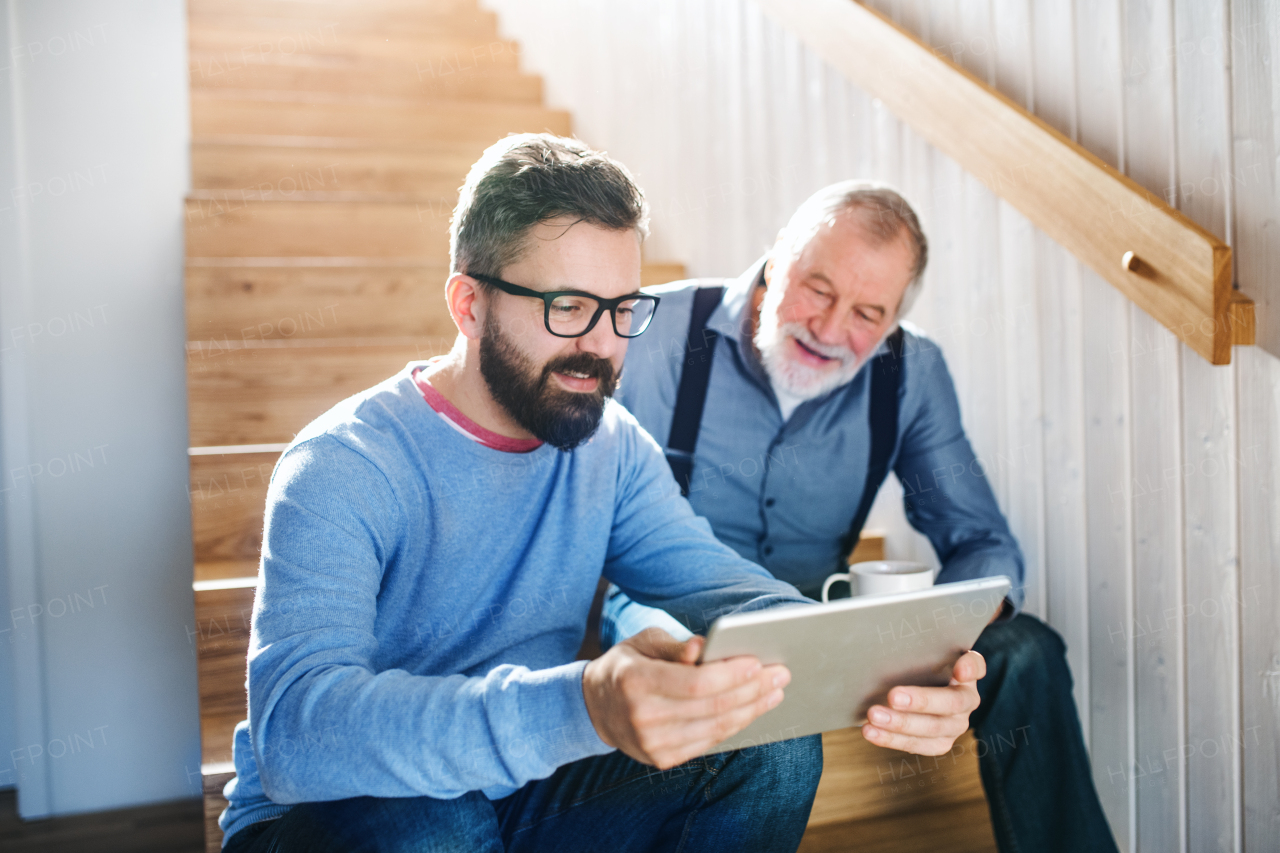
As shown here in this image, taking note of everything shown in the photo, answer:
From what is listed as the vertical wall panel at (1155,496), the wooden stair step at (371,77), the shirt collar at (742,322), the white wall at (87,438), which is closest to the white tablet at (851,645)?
the vertical wall panel at (1155,496)

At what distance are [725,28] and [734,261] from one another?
56 centimetres

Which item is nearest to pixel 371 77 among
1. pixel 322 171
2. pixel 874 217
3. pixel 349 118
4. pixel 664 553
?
pixel 349 118

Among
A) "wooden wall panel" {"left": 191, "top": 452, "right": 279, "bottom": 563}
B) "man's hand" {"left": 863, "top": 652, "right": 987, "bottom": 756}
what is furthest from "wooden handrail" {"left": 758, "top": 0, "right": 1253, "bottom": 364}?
"wooden wall panel" {"left": 191, "top": 452, "right": 279, "bottom": 563}

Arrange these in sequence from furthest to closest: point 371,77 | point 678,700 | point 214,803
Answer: point 371,77
point 214,803
point 678,700

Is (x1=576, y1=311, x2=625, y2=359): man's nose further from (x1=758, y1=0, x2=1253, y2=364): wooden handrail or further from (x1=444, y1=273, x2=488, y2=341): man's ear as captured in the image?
(x1=758, y1=0, x2=1253, y2=364): wooden handrail

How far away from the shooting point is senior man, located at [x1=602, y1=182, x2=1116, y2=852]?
1.55m

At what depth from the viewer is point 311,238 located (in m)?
2.13

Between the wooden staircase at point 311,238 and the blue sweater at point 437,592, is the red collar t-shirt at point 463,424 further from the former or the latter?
the wooden staircase at point 311,238

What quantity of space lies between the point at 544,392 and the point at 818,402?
718mm

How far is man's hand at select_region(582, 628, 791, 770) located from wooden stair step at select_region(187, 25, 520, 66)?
2383 mm

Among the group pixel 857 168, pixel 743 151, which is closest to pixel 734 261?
pixel 743 151

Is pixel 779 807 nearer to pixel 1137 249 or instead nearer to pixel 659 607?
pixel 659 607

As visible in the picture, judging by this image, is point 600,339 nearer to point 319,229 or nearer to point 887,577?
point 887,577

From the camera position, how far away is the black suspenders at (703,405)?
1.62 meters
